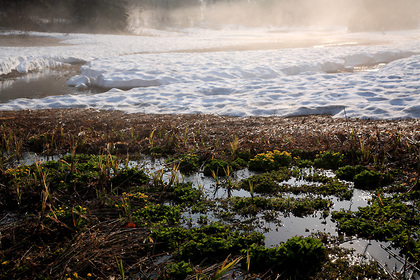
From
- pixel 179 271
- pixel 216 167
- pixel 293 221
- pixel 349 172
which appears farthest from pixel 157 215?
pixel 349 172

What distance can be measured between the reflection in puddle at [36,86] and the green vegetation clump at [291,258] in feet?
41.9

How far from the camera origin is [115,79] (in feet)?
54.3

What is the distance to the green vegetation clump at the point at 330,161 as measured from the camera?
595cm

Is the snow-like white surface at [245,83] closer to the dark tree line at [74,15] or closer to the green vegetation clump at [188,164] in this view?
the green vegetation clump at [188,164]

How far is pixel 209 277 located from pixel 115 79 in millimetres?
14974

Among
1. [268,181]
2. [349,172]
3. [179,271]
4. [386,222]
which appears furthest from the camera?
[349,172]

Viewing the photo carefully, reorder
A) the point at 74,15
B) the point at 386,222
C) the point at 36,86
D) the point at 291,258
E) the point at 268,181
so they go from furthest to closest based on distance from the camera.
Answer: the point at 74,15
the point at 36,86
the point at 268,181
the point at 386,222
the point at 291,258

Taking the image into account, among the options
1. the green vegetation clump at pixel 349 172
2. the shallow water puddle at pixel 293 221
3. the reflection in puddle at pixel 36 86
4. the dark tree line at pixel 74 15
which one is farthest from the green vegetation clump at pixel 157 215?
the dark tree line at pixel 74 15

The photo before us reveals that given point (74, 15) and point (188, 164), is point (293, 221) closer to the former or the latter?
point (188, 164)

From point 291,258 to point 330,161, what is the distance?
3175 mm

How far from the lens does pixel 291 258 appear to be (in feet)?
10.6

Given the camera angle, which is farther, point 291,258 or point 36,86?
point 36,86

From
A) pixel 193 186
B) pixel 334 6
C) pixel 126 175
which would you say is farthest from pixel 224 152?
pixel 334 6

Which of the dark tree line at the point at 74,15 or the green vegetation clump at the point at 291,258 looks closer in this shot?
the green vegetation clump at the point at 291,258
